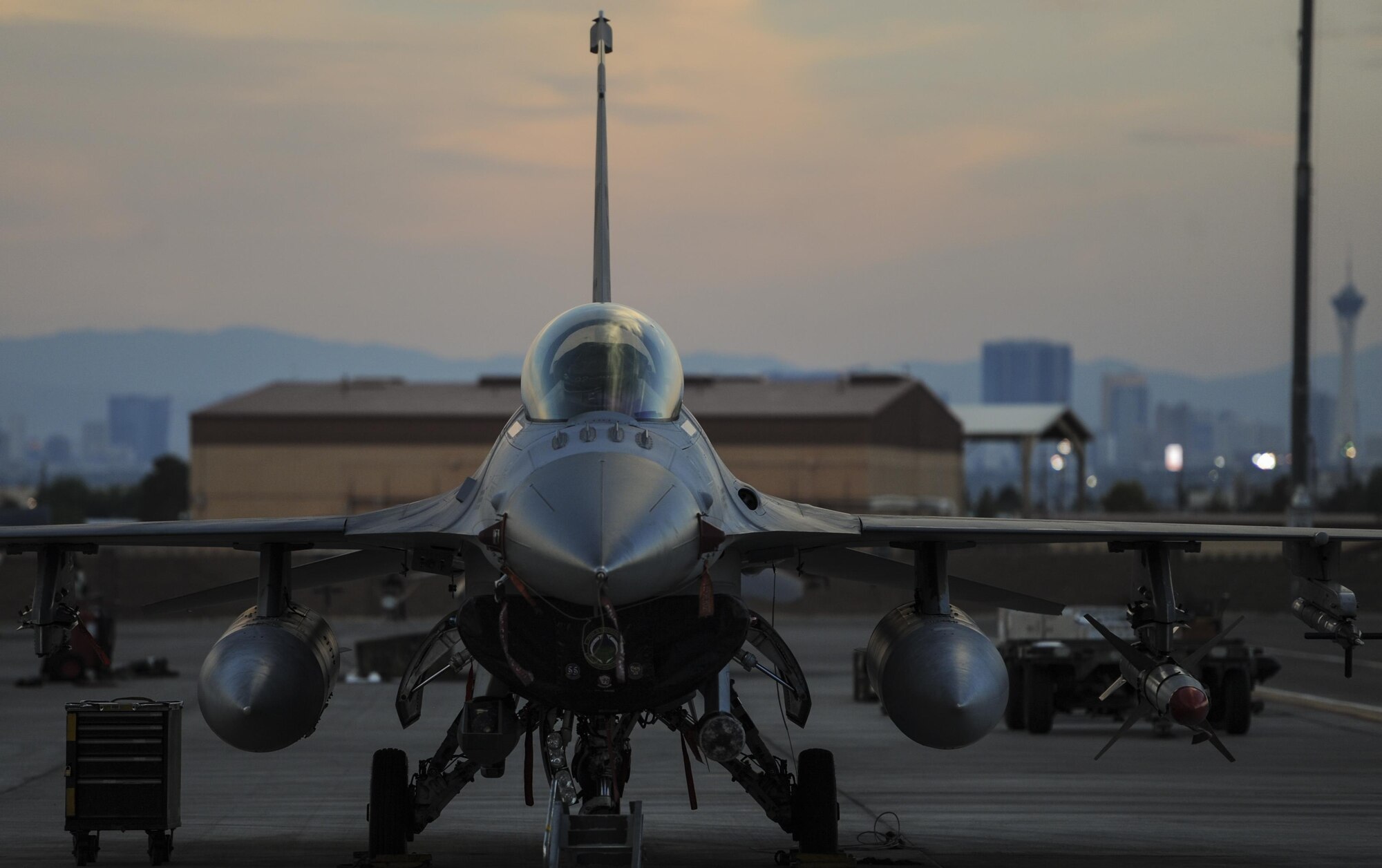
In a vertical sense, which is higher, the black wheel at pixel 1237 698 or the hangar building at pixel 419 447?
the hangar building at pixel 419 447

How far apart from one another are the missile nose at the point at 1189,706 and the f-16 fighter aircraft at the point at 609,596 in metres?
0.02

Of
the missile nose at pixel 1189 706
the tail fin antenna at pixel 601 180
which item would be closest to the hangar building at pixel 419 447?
the tail fin antenna at pixel 601 180

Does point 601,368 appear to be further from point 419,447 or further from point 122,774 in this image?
point 419,447

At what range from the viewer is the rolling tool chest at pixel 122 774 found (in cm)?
1291

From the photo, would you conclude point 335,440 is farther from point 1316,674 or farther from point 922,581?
point 922,581

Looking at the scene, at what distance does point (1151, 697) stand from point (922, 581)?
1.73 meters

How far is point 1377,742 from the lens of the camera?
2230 centimetres

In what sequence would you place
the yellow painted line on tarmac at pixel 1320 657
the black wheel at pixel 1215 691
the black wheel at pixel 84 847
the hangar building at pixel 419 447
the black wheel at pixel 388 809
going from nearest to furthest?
1. the black wheel at pixel 388 809
2. the black wheel at pixel 84 847
3. the black wheel at pixel 1215 691
4. the yellow painted line on tarmac at pixel 1320 657
5. the hangar building at pixel 419 447

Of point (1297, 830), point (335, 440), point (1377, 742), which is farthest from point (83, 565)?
point (1297, 830)

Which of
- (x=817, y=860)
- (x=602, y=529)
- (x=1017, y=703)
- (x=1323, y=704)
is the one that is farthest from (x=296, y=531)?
(x=1323, y=704)

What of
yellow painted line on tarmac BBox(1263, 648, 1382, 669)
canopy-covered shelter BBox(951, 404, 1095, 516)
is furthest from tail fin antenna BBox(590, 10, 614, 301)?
canopy-covered shelter BBox(951, 404, 1095, 516)

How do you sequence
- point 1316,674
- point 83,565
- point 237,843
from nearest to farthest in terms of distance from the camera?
1. point 237,843
2. point 1316,674
3. point 83,565

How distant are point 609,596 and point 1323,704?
21000 millimetres

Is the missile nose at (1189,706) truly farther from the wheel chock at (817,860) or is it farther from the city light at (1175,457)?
the city light at (1175,457)
